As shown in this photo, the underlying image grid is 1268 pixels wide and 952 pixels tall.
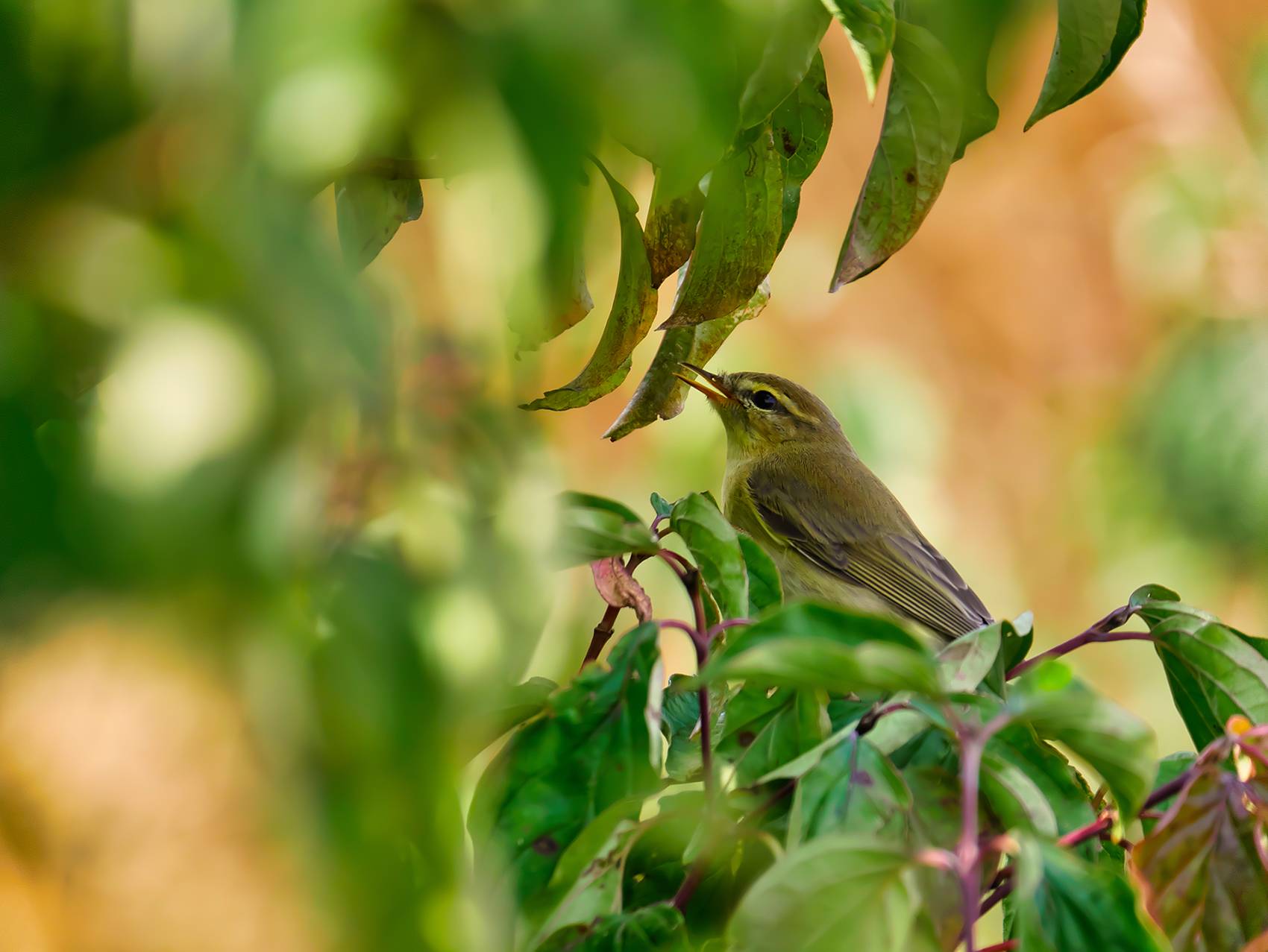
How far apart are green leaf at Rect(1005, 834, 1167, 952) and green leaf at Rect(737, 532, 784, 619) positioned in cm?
49

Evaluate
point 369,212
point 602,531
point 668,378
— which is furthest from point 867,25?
point 668,378

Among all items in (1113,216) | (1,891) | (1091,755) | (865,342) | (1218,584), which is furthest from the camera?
(1113,216)

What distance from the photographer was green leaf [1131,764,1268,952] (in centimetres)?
79

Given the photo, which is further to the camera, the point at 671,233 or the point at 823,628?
the point at 671,233

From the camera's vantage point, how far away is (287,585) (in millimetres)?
379

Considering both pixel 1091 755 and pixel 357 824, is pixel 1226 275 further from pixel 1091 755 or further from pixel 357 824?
pixel 357 824

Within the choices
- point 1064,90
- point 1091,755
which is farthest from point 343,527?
point 1064,90

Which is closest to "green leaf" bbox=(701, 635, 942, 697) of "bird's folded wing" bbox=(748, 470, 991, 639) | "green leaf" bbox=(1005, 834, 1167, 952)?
"green leaf" bbox=(1005, 834, 1167, 952)

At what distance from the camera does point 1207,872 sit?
0.79 m

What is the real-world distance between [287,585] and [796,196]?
1.00 metres

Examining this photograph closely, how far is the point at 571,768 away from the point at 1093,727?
0.43 meters

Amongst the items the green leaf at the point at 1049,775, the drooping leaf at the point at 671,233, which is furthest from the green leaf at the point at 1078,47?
the green leaf at the point at 1049,775

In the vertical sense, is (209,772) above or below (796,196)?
below

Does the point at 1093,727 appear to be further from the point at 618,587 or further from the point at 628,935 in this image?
the point at 618,587
